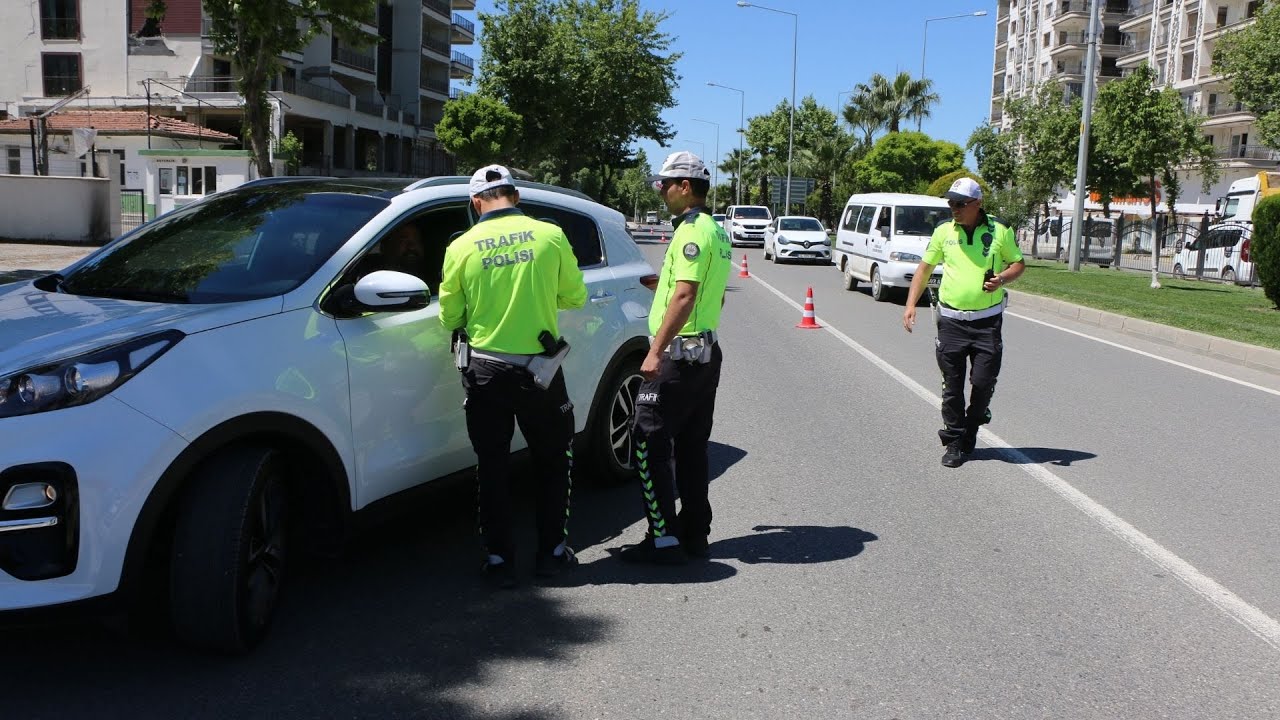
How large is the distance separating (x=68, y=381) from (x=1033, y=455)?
600 cm

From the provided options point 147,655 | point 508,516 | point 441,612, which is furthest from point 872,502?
point 147,655

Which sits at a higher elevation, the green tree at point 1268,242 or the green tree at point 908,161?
the green tree at point 908,161

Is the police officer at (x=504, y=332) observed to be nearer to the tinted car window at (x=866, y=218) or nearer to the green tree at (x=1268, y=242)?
the green tree at (x=1268, y=242)

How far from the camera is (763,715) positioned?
3.48 metres

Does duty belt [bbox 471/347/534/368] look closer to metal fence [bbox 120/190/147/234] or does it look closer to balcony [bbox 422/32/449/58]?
metal fence [bbox 120/190/147/234]

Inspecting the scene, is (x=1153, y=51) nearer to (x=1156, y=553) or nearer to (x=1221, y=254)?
(x=1221, y=254)

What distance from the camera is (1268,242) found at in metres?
17.3

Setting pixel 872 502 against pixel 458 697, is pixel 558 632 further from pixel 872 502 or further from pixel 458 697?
pixel 872 502

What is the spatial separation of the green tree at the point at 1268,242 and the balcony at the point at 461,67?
64824 millimetres

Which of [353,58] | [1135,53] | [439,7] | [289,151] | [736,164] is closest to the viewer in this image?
[289,151]

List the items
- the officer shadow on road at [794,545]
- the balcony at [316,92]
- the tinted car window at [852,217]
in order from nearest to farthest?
the officer shadow on road at [794,545] < the tinted car window at [852,217] < the balcony at [316,92]

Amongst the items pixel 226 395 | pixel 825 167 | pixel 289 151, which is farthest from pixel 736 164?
pixel 226 395

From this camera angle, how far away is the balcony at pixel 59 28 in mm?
51562

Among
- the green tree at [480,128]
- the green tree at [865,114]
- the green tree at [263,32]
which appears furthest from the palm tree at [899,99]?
the green tree at [263,32]
